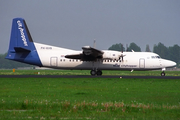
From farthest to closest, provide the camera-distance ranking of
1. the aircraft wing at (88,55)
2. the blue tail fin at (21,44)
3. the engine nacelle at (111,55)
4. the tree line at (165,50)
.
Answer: the tree line at (165,50)
the blue tail fin at (21,44)
the engine nacelle at (111,55)
the aircraft wing at (88,55)

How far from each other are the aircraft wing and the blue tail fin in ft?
15.7

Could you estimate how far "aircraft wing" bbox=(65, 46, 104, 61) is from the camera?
33.8m

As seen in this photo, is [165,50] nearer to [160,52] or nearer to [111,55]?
[160,52]

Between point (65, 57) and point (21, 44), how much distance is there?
638 cm

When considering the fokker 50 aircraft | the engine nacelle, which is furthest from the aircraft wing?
the engine nacelle

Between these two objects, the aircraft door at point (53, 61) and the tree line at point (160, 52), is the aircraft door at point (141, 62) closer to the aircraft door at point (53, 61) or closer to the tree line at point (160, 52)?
the aircraft door at point (53, 61)

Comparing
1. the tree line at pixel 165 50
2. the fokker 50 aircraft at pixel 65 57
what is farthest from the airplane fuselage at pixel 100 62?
the tree line at pixel 165 50

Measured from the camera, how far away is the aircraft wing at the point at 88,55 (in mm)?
33775

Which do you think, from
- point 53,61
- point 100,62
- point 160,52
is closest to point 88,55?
point 100,62

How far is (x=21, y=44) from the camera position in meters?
37.1

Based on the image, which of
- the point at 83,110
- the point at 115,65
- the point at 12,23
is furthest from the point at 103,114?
the point at 12,23

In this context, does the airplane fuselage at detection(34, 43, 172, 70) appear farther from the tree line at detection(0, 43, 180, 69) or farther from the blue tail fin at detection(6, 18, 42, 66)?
the tree line at detection(0, 43, 180, 69)

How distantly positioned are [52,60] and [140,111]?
26.0 metres

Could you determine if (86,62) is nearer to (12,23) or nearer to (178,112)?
(12,23)
